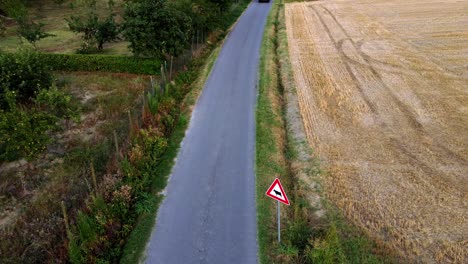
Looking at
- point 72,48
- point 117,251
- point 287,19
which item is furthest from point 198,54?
point 117,251

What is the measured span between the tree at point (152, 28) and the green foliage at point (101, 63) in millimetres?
833

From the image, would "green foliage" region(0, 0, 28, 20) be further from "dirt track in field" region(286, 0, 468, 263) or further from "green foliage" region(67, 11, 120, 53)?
"dirt track in field" region(286, 0, 468, 263)

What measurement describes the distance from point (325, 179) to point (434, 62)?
17.8 m

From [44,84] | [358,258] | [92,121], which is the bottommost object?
[358,258]

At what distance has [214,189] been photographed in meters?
14.2

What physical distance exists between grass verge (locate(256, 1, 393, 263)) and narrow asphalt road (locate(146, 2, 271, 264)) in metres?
Answer: 0.49

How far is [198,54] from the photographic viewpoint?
29.8 m

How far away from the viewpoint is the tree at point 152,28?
23.7 meters

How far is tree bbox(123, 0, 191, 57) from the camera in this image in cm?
2373

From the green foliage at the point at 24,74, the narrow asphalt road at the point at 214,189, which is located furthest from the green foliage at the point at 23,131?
the green foliage at the point at 24,74

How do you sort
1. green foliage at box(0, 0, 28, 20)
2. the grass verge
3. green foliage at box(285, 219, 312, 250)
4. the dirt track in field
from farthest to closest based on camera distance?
green foliage at box(0, 0, 28, 20)
the dirt track in field
green foliage at box(285, 219, 312, 250)
the grass verge

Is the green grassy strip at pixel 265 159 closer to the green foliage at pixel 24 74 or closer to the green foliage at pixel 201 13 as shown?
the green foliage at pixel 201 13

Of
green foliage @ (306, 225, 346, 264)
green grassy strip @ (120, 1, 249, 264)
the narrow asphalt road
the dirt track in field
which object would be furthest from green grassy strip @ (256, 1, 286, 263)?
green grassy strip @ (120, 1, 249, 264)

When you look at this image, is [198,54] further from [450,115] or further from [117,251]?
[117,251]
